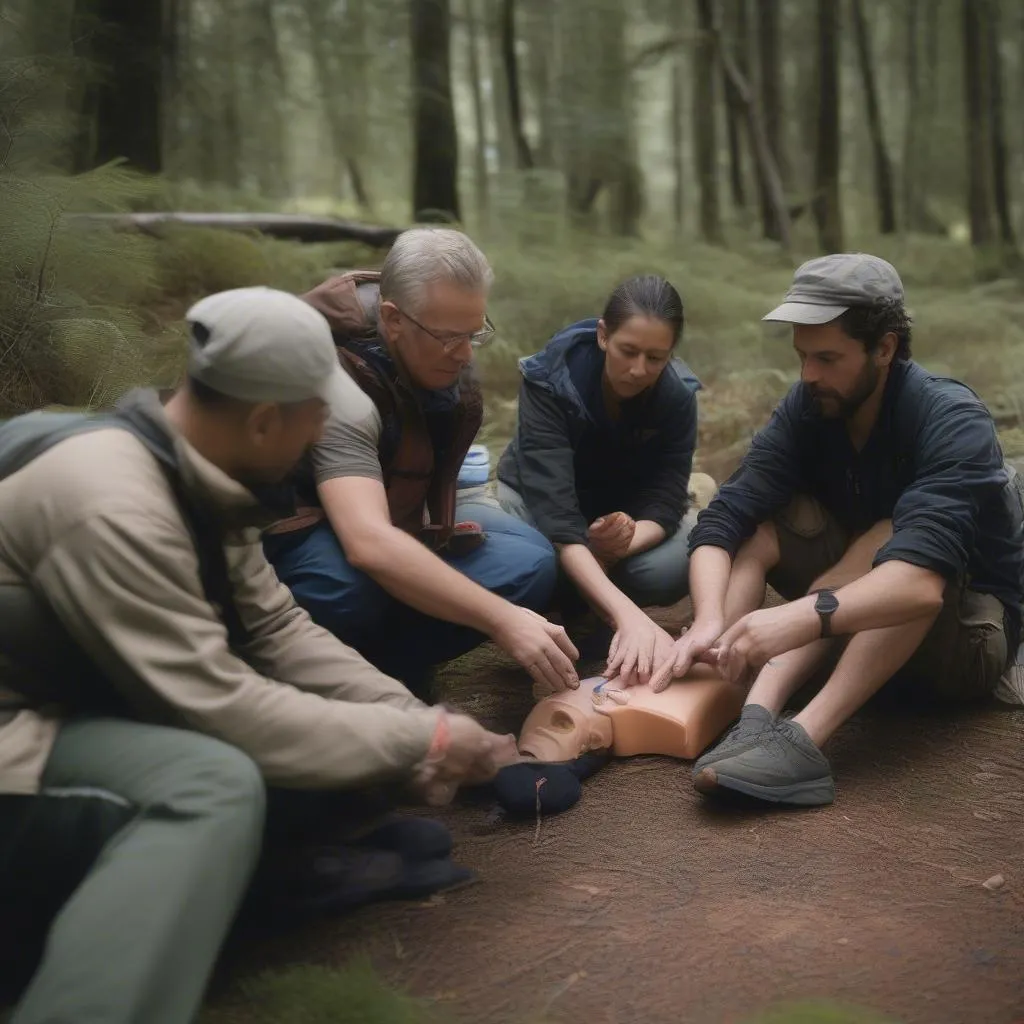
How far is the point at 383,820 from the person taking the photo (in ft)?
9.79

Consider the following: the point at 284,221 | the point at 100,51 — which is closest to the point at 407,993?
the point at 284,221

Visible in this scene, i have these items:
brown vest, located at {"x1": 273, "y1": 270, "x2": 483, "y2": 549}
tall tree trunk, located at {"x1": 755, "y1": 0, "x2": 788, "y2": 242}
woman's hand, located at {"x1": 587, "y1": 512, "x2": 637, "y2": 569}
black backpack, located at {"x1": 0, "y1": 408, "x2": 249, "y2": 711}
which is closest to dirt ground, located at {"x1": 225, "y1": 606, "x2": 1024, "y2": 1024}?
black backpack, located at {"x1": 0, "y1": 408, "x2": 249, "y2": 711}

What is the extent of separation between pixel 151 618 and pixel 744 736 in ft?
5.96

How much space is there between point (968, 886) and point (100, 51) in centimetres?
762

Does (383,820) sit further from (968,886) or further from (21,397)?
(21,397)

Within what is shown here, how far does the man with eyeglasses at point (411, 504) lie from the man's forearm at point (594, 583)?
8cm

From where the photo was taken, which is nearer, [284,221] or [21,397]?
[21,397]

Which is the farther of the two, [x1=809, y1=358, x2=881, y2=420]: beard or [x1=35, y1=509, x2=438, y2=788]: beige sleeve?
[x1=809, y1=358, x2=881, y2=420]: beard

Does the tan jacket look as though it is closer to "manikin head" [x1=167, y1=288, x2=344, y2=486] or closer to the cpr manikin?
"manikin head" [x1=167, y1=288, x2=344, y2=486]

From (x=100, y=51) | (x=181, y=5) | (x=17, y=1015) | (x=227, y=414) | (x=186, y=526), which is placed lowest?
(x=17, y=1015)

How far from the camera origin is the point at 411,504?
3.55 meters

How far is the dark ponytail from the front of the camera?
3662 millimetres

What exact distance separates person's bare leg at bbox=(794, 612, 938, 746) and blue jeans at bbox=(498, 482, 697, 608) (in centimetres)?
92

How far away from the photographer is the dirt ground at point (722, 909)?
2248 millimetres
